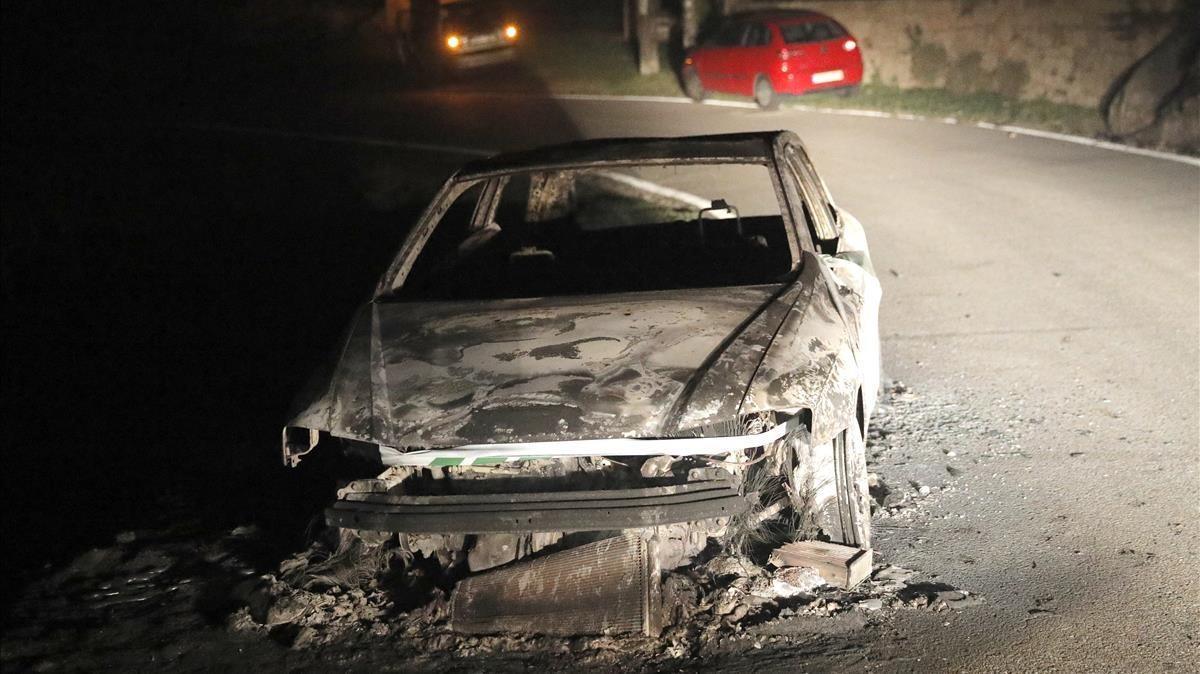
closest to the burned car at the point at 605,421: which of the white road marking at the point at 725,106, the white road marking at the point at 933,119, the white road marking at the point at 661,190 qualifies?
the white road marking at the point at 661,190

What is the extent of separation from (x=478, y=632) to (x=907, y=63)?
17.9m

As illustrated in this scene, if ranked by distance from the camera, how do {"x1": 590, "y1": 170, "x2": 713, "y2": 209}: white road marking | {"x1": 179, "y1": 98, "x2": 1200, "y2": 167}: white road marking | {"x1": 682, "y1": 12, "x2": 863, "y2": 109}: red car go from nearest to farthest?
{"x1": 590, "y1": 170, "x2": 713, "y2": 209}: white road marking → {"x1": 179, "y1": 98, "x2": 1200, "y2": 167}: white road marking → {"x1": 682, "y1": 12, "x2": 863, "y2": 109}: red car

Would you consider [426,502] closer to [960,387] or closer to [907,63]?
[960,387]

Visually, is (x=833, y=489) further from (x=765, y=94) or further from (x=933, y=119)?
(x=765, y=94)

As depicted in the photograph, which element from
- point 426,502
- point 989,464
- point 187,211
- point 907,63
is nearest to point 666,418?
point 426,502

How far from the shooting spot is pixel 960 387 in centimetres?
664

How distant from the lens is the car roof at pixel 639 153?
215 inches

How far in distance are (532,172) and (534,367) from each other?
4.83ft

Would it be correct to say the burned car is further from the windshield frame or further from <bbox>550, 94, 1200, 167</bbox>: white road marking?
<bbox>550, 94, 1200, 167</bbox>: white road marking

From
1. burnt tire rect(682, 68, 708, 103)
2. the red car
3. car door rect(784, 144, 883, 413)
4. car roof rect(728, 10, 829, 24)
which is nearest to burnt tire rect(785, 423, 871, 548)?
car door rect(784, 144, 883, 413)

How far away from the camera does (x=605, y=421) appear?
4.13 m

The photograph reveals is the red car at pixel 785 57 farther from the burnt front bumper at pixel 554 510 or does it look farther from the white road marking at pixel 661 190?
the burnt front bumper at pixel 554 510

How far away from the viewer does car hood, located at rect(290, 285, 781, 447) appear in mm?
4172

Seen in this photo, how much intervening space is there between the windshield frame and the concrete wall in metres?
12.8
